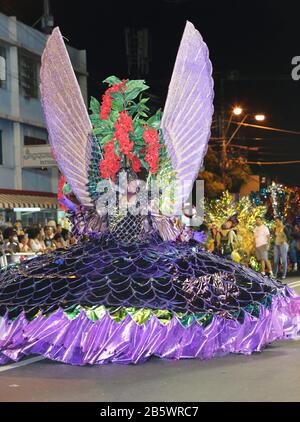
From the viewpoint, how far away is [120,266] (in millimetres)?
7566

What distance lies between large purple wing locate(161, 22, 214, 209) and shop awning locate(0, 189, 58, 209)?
14969 mm

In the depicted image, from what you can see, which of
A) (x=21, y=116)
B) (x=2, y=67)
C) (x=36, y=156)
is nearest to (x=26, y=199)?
(x=36, y=156)

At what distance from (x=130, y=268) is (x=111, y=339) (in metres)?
0.89

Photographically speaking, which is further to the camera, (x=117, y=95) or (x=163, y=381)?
(x=117, y=95)

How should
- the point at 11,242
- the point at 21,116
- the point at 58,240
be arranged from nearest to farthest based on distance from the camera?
the point at 11,242 → the point at 58,240 → the point at 21,116

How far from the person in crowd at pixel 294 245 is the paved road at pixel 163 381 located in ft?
45.0

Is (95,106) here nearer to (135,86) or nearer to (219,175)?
(135,86)

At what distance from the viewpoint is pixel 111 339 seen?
22.7 ft

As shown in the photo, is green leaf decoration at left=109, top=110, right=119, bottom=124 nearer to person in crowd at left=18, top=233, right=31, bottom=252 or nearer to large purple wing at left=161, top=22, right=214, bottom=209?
large purple wing at left=161, top=22, right=214, bottom=209

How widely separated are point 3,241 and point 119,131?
7.36 metres

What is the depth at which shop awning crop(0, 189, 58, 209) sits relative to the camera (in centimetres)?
2362

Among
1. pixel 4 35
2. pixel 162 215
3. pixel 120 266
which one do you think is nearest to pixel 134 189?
pixel 162 215

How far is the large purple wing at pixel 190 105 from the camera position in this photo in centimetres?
872

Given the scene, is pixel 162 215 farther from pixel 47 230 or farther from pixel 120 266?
pixel 47 230
